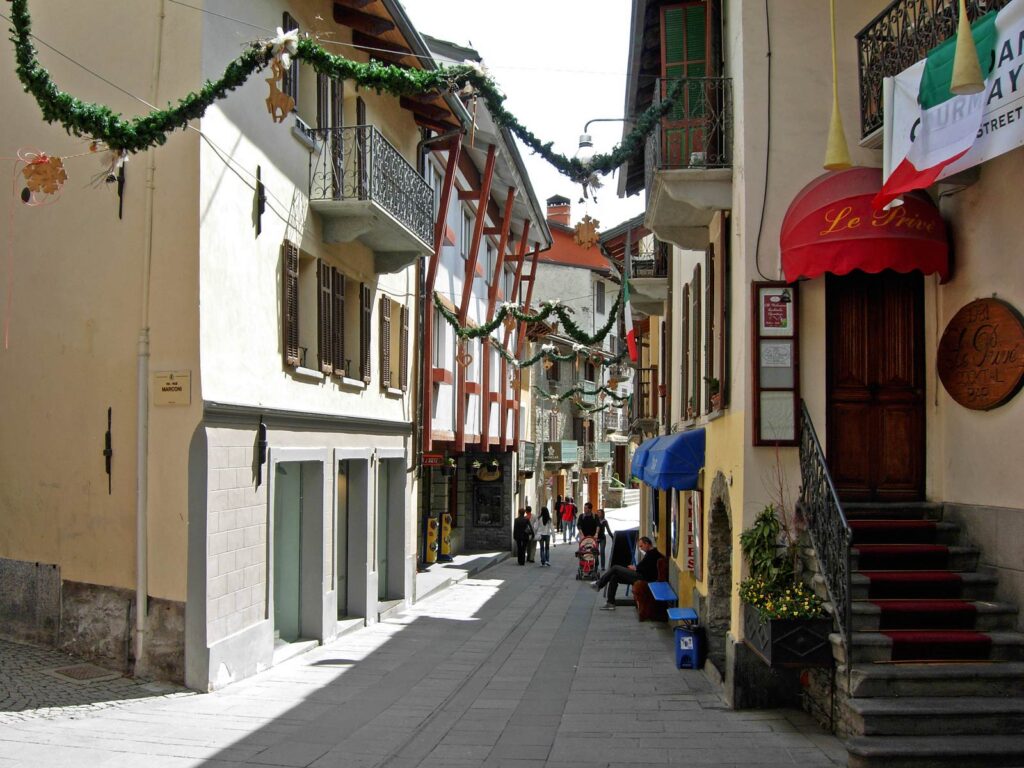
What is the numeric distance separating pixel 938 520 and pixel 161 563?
815 centimetres

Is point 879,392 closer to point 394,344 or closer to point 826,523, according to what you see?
point 826,523

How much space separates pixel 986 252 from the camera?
365 inches

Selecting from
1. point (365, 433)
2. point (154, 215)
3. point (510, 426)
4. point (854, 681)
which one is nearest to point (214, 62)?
point (154, 215)

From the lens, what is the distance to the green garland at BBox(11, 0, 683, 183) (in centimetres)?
823

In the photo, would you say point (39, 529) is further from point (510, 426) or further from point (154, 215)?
point (510, 426)

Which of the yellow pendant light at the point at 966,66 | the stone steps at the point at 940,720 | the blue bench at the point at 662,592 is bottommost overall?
the blue bench at the point at 662,592

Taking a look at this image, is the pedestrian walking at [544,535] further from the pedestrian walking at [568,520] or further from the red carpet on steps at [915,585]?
the red carpet on steps at [915,585]

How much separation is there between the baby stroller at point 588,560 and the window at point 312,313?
38.6 feet

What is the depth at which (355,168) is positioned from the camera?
1478cm

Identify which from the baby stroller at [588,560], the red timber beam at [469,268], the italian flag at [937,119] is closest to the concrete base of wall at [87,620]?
the italian flag at [937,119]

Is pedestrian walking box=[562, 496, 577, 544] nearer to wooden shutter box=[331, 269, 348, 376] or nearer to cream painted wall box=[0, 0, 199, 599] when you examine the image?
wooden shutter box=[331, 269, 348, 376]

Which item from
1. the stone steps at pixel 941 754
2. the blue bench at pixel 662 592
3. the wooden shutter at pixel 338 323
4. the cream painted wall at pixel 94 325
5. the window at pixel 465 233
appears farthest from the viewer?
the window at pixel 465 233

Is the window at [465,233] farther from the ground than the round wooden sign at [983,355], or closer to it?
farther from the ground

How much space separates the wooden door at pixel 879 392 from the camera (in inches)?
408
